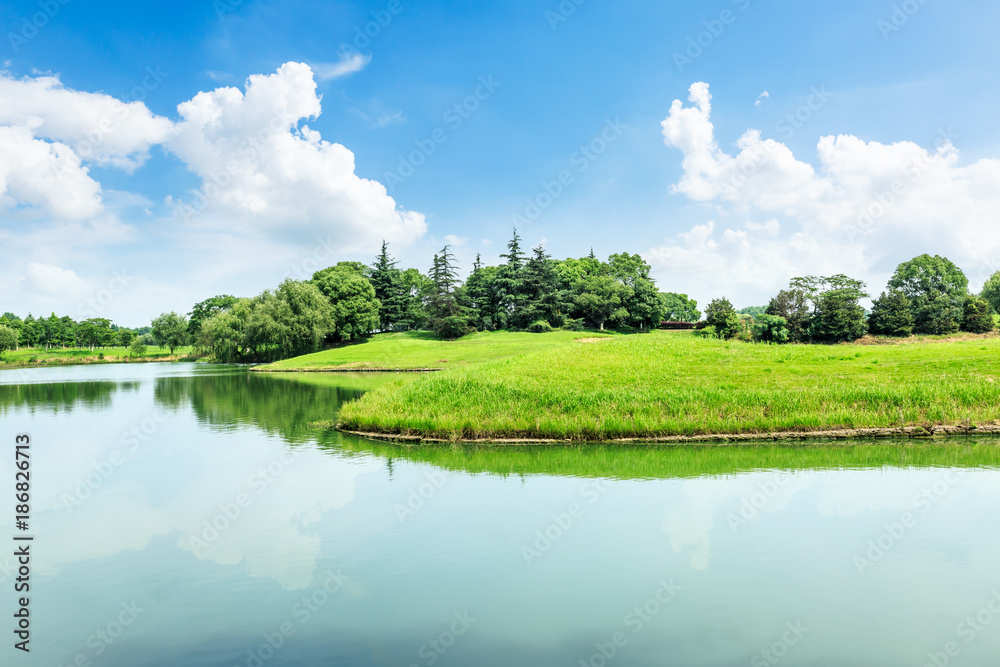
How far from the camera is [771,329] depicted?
224 feet

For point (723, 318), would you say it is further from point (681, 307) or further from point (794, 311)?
point (681, 307)

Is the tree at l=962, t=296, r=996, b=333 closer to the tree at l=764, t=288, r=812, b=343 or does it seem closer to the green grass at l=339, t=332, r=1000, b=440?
the tree at l=764, t=288, r=812, b=343

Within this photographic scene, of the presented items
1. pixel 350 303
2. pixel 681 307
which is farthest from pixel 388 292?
pixel 681 307

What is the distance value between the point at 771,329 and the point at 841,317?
8841 mm

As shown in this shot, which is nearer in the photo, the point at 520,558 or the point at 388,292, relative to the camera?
the point at 520,558

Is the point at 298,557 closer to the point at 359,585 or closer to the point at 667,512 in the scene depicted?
the point at 359,585

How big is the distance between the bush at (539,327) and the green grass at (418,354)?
219 inches

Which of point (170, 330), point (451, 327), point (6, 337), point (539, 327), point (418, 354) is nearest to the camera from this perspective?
point (418, 354)

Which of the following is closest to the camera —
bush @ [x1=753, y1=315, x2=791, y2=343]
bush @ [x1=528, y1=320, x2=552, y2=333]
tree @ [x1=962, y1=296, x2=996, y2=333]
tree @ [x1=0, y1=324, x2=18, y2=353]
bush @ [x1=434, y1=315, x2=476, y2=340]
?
bush @ [x1=753, y1=315, x2=791, y2=343]

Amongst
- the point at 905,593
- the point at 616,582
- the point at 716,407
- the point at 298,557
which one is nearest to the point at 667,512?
the point at 616,582

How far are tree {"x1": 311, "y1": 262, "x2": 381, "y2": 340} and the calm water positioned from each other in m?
63.7

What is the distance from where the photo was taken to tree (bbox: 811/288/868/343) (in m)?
68.4

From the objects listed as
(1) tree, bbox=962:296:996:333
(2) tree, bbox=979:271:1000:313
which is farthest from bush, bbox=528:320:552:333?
(2) tree, bbox=979:271:1000:313

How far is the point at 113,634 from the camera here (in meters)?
7.41
